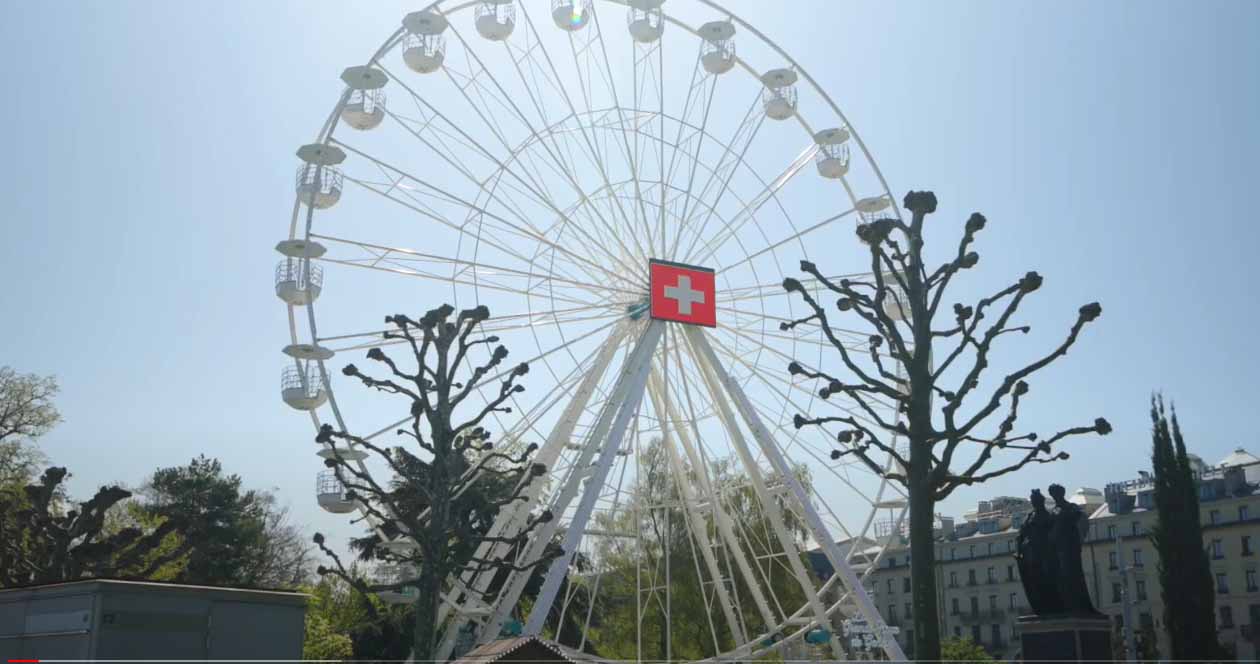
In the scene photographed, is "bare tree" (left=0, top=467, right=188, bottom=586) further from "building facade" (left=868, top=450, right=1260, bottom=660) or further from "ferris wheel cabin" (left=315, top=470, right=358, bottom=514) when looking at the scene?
"building facade" (left=868, top=450, right=1260, bottom=660)

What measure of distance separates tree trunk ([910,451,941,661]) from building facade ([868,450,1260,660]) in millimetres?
33660

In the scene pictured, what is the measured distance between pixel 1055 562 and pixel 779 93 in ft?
52.7

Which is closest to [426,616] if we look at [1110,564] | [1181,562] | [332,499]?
[332,499]

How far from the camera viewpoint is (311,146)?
23.9 metres

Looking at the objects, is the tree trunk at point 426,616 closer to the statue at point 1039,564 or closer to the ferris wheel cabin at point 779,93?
the statue at point 1039,564

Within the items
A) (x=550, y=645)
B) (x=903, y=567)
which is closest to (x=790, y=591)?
Result: (x=550, y=645)

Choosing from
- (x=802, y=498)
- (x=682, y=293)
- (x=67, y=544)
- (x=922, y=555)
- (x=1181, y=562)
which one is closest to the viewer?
(x=922, y=555)

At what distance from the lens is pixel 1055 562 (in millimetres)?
13250

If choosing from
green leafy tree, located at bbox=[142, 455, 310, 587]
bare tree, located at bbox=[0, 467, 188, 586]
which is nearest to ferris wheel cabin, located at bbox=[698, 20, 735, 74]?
bare tree, located at bbox=[0, 467, 188, 586]

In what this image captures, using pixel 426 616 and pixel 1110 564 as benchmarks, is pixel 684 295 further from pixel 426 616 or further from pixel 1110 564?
pixel 1110 564

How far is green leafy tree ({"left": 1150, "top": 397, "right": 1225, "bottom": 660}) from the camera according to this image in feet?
102

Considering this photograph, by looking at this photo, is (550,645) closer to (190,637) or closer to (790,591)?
(190,637)

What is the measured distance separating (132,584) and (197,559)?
2705 centimetres

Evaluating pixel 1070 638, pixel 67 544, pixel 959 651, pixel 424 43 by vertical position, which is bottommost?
pixel 959 651
